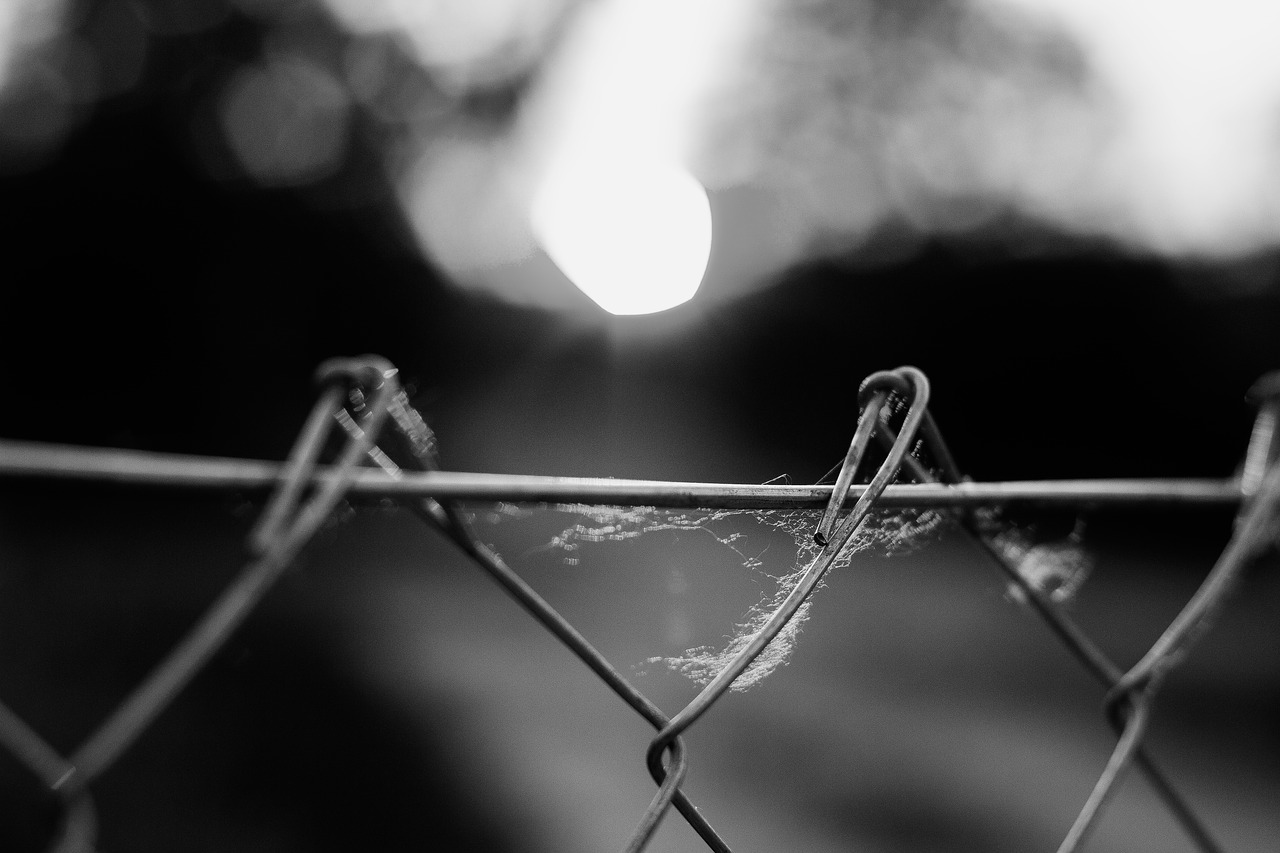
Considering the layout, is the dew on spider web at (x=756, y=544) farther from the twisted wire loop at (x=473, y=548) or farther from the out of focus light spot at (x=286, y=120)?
the out of focus light spot at (x=286, y=120)

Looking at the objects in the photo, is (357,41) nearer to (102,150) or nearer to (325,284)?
(102,150)

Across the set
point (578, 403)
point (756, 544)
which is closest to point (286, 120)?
point (578, 403)

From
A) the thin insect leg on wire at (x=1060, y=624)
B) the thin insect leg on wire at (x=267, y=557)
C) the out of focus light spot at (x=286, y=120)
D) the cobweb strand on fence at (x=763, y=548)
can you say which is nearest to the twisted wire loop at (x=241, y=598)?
the thin insect leg on wire at (x=267, y=557)

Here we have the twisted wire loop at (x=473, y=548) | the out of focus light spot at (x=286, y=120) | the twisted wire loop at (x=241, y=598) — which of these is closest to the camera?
the twisted wire loop at (x=241, y=598)

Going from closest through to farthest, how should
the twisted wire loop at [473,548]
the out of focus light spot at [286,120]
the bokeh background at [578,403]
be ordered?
the twisted wire loop at [473,548] < the bokeh background at [578,403] < the out of focus light spot at [286,120]

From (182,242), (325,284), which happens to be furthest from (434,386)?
(182,242)

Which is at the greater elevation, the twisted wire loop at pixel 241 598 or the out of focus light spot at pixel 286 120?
the out of focus light spot at pixel 286 120

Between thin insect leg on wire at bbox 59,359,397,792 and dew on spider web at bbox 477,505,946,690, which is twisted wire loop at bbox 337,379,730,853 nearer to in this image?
thin insect leg on wire at bbox 59,359,397,792

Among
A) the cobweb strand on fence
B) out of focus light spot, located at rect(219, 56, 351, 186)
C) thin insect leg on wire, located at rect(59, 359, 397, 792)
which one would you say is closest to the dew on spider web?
the cobweb strand on fence
